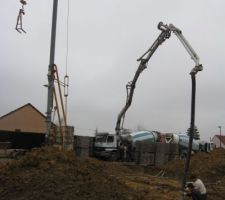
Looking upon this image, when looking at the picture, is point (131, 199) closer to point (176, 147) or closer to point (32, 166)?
point (32, 166)

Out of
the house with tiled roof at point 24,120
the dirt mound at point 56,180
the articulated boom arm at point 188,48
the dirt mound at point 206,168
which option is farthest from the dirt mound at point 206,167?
the house with tiled roof at point 24,120

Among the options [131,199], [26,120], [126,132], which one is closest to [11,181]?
[131,199]

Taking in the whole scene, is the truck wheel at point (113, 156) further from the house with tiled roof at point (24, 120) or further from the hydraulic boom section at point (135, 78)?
the house with tiled roof at point (24, 120)

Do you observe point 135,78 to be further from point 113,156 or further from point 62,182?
point 62,182

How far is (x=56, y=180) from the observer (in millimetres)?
15945

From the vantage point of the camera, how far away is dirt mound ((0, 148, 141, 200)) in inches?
599

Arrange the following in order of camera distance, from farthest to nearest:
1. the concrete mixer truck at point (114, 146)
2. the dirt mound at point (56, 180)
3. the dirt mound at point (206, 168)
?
the concrete mixer truck at point (114, 146) → the dirt mound at point (206, 168) → the dirt mound at point (56, 180)

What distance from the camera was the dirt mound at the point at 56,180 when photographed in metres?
15.2

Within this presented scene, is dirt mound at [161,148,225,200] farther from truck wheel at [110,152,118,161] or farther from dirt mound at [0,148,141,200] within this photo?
dirt mound at [0,148,141,200]

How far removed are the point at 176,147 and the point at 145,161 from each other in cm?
331

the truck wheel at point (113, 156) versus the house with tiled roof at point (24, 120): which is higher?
the house with tiled roof at point (24, 120)

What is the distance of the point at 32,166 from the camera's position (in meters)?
17.3

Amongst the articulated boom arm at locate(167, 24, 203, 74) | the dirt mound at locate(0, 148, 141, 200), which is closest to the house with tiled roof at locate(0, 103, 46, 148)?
the articulated boom arm at locate(167, 24, 203, 74)

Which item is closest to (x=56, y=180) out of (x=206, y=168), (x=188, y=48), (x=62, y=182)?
(x=62, y=182)
